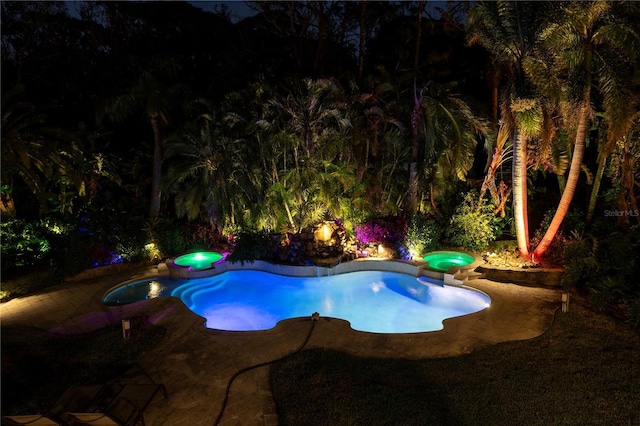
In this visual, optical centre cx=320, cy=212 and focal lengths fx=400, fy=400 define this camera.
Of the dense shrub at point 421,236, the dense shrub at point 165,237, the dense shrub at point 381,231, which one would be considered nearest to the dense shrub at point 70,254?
the dense shrub at point 165,237

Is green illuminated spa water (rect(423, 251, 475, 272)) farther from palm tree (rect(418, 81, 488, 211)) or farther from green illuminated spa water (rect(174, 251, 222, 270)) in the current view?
green illuminated spa water (rect(174, 251, 222, 270))

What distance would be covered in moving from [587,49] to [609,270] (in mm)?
5261

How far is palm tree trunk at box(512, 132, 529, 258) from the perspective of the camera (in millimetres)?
11227

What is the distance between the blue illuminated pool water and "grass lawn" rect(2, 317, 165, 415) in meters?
2.19

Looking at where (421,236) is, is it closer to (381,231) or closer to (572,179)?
(381,231)

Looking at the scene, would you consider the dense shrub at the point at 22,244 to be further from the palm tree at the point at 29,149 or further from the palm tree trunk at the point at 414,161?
the palm tree trunk at the point at 414,161

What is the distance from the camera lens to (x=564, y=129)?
11133 millimetres

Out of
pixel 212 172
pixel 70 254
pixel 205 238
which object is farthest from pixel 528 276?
pixel 70 254

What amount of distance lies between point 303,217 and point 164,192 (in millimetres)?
5226

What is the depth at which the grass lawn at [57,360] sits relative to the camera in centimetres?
598

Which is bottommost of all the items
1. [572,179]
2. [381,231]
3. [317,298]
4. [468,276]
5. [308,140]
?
[317,298]

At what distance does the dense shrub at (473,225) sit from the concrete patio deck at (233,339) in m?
2.53

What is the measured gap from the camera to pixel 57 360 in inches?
276

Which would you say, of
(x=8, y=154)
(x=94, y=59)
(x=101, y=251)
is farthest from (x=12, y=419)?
(x=94, y=59)
